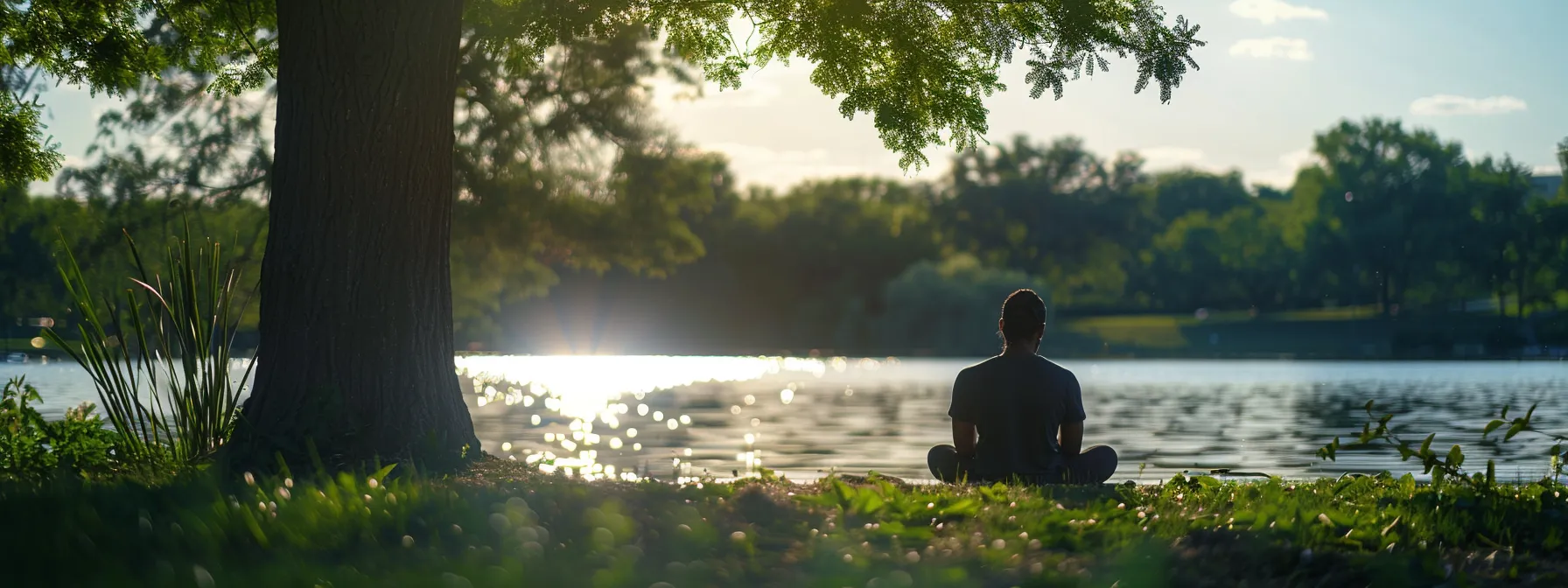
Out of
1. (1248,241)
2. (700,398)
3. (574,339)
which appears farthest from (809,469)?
(1248,241)

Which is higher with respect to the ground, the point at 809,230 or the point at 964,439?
the point at 809,230

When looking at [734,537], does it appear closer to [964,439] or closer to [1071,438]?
[964,439]

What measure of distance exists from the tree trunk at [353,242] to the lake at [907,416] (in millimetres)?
1264

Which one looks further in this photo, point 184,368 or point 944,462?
point 944,462

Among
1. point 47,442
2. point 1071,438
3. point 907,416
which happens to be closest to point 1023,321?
point 1071,438

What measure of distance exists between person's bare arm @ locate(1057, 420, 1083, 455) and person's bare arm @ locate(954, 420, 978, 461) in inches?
20.0

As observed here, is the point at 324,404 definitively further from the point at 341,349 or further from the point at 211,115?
the point at 211,115

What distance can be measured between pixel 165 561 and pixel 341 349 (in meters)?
3.46

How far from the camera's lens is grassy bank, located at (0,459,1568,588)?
4559mm

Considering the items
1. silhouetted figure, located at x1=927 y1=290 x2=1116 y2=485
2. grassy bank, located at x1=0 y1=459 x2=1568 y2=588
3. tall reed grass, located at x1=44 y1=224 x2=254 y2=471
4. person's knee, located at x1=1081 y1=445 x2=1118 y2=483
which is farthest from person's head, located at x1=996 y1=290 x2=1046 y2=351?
tall reed grass, located at x1=44 y1=224 x2=254 y2=471

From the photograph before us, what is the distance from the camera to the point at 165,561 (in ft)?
14.8

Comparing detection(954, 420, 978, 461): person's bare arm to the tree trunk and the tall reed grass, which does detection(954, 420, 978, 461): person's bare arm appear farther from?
the tall reed grass

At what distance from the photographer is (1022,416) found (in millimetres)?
8094

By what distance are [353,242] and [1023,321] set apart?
3750mm
